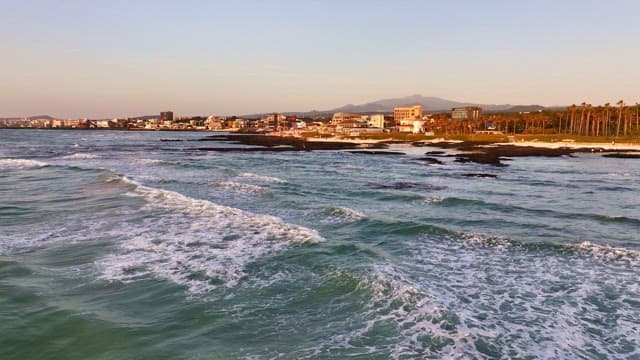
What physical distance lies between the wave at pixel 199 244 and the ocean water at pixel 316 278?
0.08 metres

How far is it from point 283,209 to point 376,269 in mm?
9498

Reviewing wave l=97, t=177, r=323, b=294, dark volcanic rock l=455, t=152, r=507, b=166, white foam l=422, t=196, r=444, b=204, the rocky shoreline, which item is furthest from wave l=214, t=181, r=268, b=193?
dark volcanic rock l=455, t=152, r=507, b=166

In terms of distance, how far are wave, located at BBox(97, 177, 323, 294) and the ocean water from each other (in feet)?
0.26

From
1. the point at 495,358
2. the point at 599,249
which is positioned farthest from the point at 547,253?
the point at 495,358

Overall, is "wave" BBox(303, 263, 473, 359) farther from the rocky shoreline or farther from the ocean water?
the rocky shoreline

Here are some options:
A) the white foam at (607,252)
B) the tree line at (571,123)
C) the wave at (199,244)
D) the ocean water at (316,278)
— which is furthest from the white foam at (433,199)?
the tree line at (571,123)

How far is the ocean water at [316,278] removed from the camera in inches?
323

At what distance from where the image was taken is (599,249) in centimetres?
1432

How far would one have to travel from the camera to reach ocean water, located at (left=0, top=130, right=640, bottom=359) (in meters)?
8.20

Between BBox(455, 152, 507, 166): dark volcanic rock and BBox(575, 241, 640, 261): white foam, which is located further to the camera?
BBox(455, 152, 507, 166): dark volcanic rock

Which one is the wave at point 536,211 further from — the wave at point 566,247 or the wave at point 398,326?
the wave at point 398,326

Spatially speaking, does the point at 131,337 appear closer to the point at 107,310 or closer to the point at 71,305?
the point at 107,310

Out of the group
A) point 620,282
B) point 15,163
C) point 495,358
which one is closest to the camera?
point 495,358

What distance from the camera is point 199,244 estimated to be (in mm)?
14742
